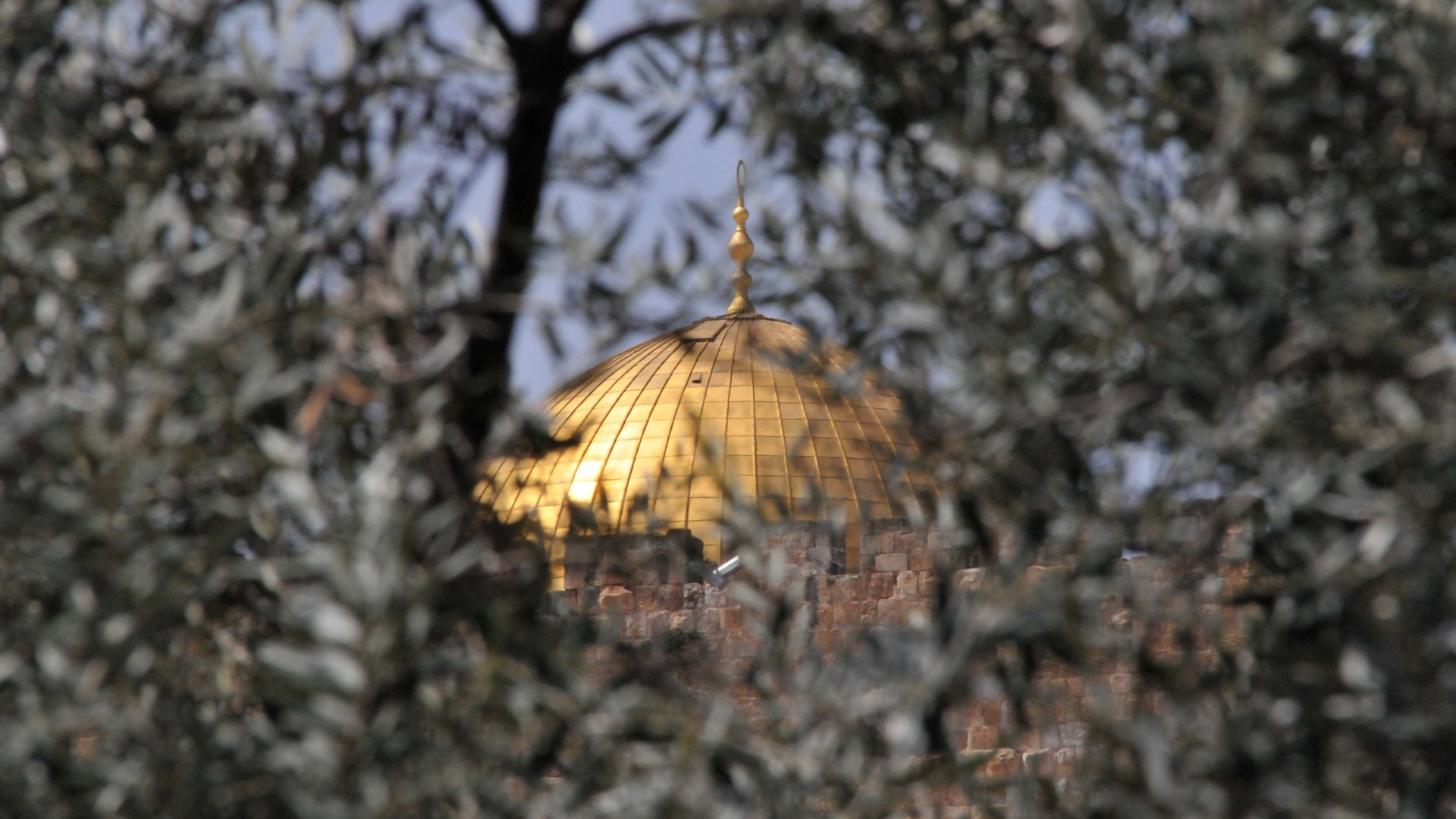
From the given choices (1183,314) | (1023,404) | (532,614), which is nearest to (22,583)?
(532,614)

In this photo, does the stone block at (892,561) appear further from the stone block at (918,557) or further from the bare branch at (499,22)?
the bare branch at (499,22)

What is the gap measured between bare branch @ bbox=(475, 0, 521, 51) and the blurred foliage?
0.77 feet

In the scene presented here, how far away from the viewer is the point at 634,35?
351 cm

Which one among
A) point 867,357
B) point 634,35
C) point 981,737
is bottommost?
point 981,737

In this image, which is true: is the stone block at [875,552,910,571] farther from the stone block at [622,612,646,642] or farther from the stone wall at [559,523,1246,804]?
the stone block at [622,612,646,642]

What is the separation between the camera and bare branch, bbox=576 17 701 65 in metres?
3.46

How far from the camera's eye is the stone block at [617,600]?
1216 centimetres

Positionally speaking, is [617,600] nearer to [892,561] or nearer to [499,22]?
[892,561]

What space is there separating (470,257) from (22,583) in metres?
0.98

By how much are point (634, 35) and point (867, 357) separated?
928 mm

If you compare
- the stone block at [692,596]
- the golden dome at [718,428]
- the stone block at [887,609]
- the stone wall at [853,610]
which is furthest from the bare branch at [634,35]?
the golden dome at [718,428]

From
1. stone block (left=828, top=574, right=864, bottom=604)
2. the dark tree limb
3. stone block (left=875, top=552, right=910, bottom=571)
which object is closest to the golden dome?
stone block (left=875, top=552, right=910, bottom=571)

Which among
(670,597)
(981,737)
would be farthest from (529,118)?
(670,597)

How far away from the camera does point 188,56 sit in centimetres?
330
